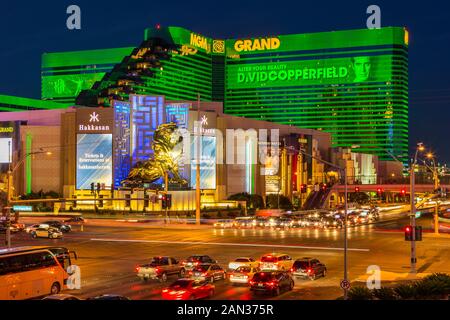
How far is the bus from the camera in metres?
27.2

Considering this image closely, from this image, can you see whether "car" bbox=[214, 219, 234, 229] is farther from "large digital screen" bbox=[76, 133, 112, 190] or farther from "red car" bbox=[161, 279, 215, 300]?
"red car" bbox=[161, 279, 215, 300]

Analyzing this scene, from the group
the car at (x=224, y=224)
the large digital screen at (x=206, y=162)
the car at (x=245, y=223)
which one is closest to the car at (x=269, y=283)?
the car at (x=224, y=224)

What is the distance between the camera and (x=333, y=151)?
160 metres

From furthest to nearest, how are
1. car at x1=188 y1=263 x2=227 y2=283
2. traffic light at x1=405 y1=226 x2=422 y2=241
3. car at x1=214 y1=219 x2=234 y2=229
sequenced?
car at x1=214 y1=219 x2=234 y2=229, traffic light at x1=405 y1=226 x2=422 y2=241, car at x1=188 y1=263 x2=227 y2=283

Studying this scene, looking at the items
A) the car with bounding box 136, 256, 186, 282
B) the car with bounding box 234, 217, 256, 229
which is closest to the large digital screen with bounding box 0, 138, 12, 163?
the car with bounding box 234, 217, 256, 229

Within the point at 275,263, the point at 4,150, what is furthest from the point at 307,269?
the point at 4,150

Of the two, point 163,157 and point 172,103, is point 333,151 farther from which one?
point 163,157

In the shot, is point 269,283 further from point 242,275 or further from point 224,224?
point 224,224

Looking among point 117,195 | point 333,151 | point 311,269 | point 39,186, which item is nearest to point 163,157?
point 117,195

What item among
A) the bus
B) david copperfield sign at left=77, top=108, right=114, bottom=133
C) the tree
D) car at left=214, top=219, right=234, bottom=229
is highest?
david copperfield sign at left=77, top=108, right=114, bottom=133

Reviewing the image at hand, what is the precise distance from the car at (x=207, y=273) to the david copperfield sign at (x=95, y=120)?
72.5 m

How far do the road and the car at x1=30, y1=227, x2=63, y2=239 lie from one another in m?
0.78

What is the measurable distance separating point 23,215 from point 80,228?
20392mm

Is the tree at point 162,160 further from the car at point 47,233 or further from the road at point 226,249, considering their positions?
the car at point 47,233
